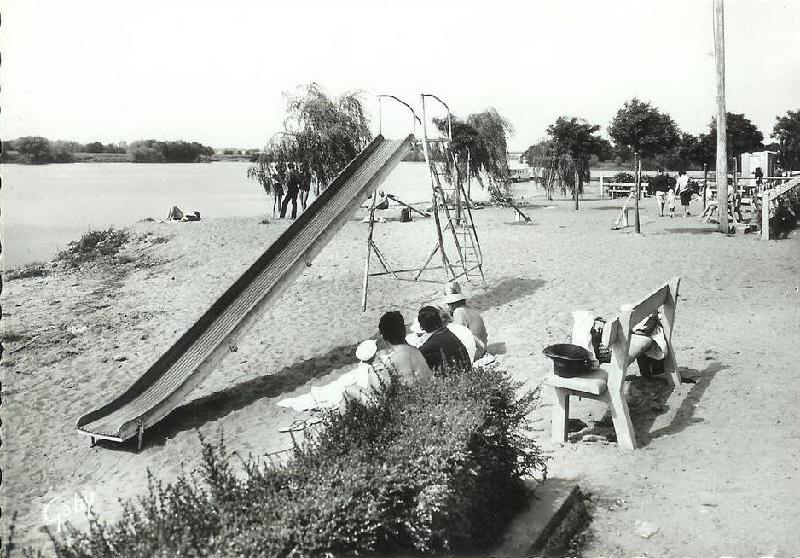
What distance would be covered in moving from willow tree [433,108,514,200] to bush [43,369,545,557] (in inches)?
798

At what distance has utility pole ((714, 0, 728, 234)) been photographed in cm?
1795

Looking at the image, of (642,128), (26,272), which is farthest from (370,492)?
(642,128)

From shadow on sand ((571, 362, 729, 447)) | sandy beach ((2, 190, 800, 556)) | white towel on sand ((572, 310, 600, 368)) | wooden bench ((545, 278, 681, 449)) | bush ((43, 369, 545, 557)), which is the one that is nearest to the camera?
bush ((43, 369, 545, 557))

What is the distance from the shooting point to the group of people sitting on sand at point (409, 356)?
5.18 meters

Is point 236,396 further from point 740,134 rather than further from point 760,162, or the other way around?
point 740,134

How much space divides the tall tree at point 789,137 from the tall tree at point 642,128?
35.9 meters

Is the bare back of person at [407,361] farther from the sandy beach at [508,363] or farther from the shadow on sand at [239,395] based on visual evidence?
the shadow on sand at [239,395]

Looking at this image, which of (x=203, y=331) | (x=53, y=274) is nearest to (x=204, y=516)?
(x=203, y=331)

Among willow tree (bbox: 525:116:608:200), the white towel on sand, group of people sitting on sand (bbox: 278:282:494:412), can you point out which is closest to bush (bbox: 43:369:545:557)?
group of people sitting on sand (bbox: 278:282:494:412)

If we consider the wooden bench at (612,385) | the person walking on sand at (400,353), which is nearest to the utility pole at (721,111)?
the wooden bench at (612,385)

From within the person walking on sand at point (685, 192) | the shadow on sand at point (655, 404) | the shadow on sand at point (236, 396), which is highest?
the person walking on sand at point (685, 192)

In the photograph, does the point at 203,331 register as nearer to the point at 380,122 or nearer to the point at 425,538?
the point at 380,122

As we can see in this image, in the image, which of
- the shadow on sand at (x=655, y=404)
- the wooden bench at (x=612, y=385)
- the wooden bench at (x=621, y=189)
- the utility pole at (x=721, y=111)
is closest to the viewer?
the wooden bench at (x=612, y=385)

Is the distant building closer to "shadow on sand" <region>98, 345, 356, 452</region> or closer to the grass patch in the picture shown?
"shadow on sand" <region>98, 345, 356, 452</region>
